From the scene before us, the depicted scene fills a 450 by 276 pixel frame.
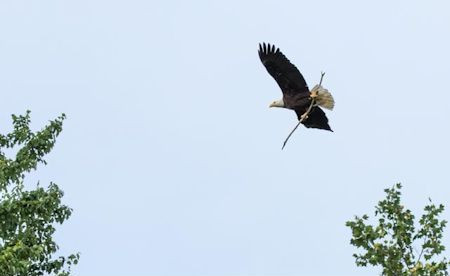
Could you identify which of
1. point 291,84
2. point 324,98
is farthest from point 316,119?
point 324,98

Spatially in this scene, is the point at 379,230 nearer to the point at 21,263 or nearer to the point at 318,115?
the point at 21,263

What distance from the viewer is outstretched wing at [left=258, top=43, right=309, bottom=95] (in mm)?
21375

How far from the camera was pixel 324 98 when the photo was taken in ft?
68.7

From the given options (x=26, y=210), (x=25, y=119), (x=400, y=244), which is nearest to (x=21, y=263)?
(x=26, y=210)

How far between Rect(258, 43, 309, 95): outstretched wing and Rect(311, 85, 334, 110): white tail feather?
1.47ft

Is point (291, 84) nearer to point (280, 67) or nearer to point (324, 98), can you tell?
point (280, 67)

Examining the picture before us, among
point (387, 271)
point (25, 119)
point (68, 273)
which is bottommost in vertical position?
point (387, 271)

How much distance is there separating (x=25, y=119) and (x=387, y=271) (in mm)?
7438

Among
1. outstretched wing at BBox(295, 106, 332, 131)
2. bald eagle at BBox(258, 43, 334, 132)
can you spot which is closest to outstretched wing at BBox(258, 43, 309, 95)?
bald eagle at BBox(258, 43, 334, 132)

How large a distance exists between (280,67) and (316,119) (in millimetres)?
1546

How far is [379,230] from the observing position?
15.5 m

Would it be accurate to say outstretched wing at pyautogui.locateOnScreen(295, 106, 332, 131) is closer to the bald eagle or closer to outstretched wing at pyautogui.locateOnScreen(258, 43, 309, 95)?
the bald eagle

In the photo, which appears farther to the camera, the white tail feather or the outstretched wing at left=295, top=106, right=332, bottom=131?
the outstretched wing at left=295, top=106, right=332, bottom=131

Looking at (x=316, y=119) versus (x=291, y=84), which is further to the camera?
(x=316, y=119)
